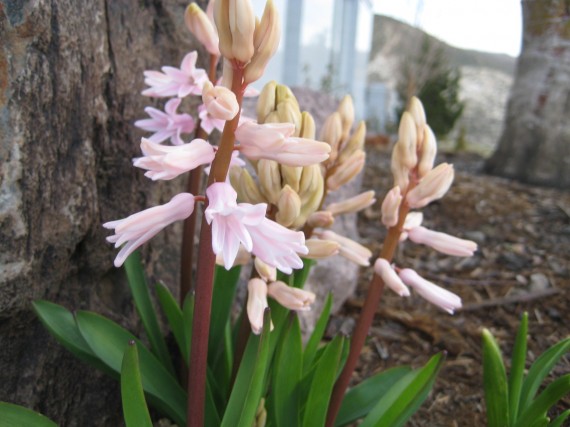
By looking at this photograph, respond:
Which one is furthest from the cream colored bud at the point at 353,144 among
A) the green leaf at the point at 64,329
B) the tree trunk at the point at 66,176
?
the green leaf at the point at 64,329

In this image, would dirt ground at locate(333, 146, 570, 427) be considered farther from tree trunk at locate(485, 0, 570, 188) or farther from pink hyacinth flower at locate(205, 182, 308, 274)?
pink hyacinth flower at locate(205, 182, 308, 274)

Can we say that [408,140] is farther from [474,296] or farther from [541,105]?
[541,105]

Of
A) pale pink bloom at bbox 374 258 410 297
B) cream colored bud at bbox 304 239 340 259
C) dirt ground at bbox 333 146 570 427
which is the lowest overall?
dirt ground at bbox 333 146 570 427

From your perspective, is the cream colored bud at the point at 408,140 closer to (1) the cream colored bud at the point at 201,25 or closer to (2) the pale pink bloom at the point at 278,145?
(2) the pale pink bloom at the point at 278,145

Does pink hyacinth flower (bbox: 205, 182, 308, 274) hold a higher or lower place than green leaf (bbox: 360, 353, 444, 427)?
higher

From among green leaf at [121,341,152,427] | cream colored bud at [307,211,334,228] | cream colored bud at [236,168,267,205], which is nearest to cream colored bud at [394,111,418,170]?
cream colored bud at [307,211,334,228]

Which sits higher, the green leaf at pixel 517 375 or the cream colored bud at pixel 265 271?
the cream colored bud at pixel 265 271
